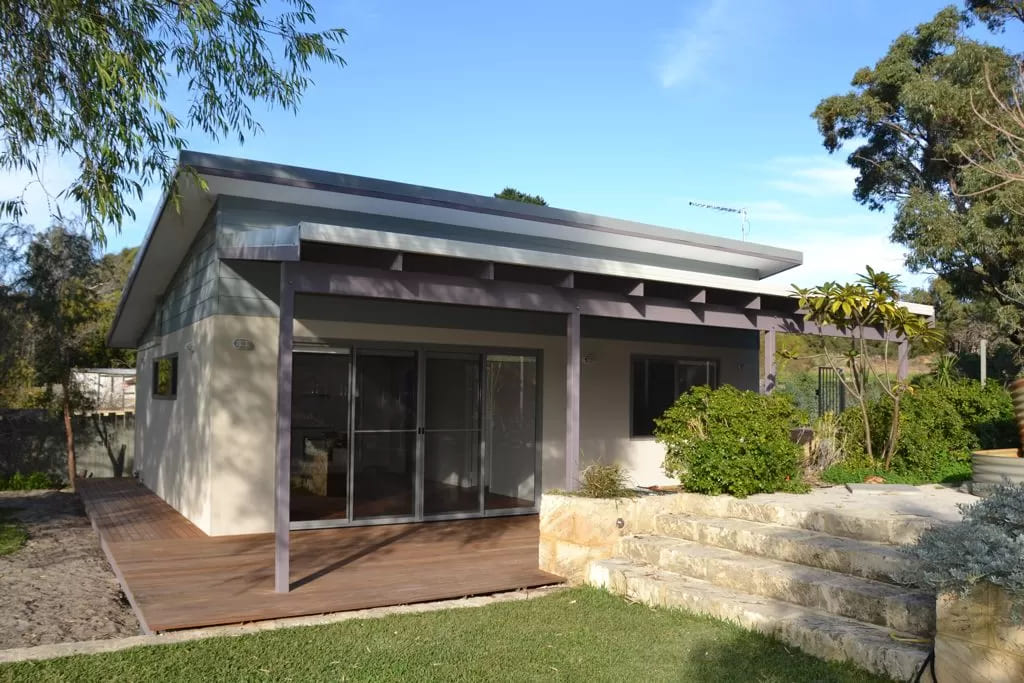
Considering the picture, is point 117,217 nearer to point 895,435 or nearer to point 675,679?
point 675,679

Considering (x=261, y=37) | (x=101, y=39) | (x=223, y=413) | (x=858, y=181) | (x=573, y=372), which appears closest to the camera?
(x=101, y=39)

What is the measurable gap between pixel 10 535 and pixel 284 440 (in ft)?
17.8

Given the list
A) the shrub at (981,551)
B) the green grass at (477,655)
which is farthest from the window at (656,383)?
the shrub at (981,551)

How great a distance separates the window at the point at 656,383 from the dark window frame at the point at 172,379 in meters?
6.57

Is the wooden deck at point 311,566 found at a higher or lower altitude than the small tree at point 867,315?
lower

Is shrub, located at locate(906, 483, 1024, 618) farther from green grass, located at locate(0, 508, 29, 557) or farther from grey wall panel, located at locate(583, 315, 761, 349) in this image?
green grass, located at locate(0, 508, 29, 557)

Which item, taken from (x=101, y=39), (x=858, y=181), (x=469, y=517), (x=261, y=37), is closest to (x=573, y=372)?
(x=469, y=517)

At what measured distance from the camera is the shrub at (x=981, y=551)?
3.91 metres

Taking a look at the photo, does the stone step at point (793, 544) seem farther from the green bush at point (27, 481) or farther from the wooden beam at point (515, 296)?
the green bush at point (27, 481)

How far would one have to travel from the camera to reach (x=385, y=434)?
9.73 metres

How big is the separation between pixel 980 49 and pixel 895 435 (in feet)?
40.7

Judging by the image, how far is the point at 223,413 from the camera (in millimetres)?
9086

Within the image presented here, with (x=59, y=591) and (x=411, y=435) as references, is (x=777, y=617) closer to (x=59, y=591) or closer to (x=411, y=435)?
(x=411, y=435)

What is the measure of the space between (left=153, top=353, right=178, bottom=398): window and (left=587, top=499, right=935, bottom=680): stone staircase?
7.36 m
